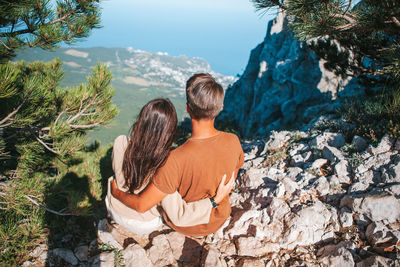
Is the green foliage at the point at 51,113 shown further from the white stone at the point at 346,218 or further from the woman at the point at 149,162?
the white stone at the point at 346,218

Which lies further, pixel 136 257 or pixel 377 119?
pixel 377 119

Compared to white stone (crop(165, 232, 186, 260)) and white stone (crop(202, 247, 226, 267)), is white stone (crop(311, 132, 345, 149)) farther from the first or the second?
white stone (crop(165, 232, 186, 260))

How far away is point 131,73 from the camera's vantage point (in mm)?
118188

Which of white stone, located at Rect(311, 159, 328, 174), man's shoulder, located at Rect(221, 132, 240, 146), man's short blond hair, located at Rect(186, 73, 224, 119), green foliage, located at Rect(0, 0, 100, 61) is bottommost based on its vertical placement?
white stone, located at Rect(311, 159, 328, 174)

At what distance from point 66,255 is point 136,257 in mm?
1367

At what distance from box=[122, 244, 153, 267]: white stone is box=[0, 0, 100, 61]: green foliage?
131 inches

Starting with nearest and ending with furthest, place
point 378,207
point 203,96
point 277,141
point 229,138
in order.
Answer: point 203,96, point 229,138, point 378,207, point 277,141

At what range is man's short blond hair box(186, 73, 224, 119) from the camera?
6.31 ft

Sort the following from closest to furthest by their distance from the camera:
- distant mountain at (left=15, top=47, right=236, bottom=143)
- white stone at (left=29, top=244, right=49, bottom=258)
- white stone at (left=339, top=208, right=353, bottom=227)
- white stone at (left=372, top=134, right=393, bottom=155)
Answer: white stone at (left=339, top=208, right=353, bottom=227) < white stone at (left=29, top=244, right=49, bottom=258) < white stone at (left=372, top=134, right=393, bottom=155) < distant mountain at (left=15, top=47, right=236, bottom=143)

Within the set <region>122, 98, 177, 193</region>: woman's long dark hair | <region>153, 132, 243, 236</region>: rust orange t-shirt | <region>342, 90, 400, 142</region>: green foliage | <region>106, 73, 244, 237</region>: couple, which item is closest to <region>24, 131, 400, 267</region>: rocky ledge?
<region>342, 90, 400, 142</region>: green foliage

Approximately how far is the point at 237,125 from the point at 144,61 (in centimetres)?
12617

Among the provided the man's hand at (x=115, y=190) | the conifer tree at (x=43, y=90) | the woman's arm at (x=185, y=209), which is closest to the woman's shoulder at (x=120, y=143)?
the man's hand at (x=115, y=190)

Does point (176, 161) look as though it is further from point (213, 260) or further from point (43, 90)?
point (43, 90)

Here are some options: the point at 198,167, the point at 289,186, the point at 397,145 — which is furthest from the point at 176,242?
the point at 397,145
